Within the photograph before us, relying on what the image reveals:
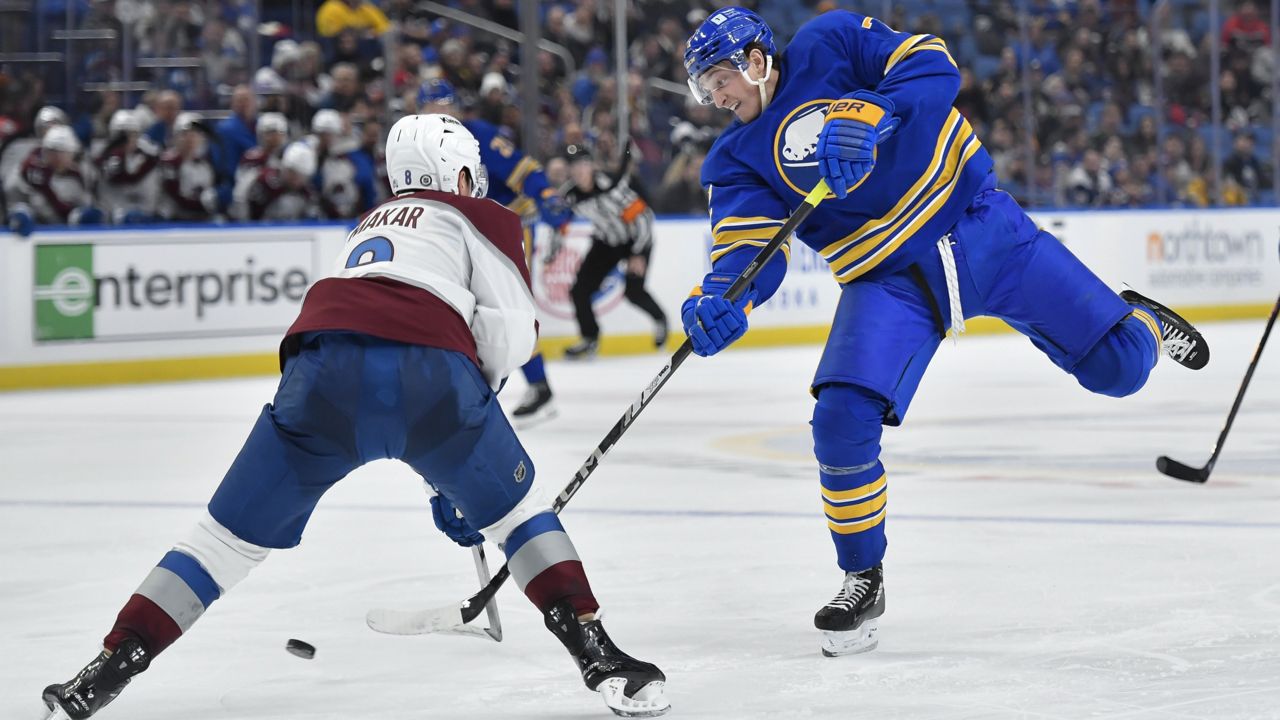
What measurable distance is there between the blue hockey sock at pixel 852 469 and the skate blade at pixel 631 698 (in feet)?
2.34

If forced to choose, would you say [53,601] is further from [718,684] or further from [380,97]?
[380,97]

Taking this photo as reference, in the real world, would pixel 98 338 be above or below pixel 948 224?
below

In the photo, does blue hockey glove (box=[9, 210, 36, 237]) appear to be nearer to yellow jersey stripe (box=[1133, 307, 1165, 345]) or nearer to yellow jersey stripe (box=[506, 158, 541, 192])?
yellow jersey stripe (box=[506, 158, 541, 192])

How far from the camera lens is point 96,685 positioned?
8.88 ft

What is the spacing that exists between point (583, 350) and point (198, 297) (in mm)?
2470

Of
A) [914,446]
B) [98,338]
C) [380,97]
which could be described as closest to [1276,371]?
[914,446]

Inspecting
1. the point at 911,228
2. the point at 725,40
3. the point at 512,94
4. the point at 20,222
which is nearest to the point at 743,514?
the point at 911,228

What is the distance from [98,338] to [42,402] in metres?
0.96

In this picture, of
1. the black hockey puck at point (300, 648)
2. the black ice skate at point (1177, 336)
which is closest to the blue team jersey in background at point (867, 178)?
the black ice skate at point (1177, 336)

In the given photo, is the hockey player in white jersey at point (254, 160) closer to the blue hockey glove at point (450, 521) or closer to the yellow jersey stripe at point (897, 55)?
the yellow jersey stripe at point (897, 55)

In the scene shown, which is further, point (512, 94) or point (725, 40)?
point (512, 94)

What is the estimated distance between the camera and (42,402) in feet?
30.0

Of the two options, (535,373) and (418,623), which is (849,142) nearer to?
(418,623)

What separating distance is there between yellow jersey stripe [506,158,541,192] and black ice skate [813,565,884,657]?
15.2 ft
